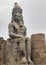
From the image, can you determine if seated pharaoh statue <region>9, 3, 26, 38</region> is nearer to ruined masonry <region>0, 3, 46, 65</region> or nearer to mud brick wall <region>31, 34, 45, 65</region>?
ruined masonry <region>0, 3, 46, 65</region>

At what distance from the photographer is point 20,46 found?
15664mm

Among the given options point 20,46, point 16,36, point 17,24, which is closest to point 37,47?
point 20,46

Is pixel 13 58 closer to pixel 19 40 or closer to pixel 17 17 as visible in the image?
pixel 19 40

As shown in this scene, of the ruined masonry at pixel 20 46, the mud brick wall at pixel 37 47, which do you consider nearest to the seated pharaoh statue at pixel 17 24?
the ruined masonry at pixel 20 46

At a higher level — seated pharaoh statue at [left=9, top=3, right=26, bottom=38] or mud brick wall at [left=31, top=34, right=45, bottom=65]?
seated pharaoh statue at [left=9, top=3, right=26, bottom=38]

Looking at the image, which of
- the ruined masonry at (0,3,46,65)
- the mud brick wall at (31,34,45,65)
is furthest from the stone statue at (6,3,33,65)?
the mud brick wall at (31,34,45,65)

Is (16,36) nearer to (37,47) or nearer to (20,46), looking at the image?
(20,46)

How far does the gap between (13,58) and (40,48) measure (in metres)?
1.76

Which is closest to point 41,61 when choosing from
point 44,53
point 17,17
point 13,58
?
point 44,53

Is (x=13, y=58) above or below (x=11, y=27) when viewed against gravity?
below

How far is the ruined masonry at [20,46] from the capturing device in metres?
15.6

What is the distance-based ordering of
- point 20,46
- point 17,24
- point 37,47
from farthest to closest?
point 37,47, point 17,24, point 20,46

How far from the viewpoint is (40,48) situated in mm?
16469

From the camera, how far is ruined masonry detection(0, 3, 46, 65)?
1558 centimetres
